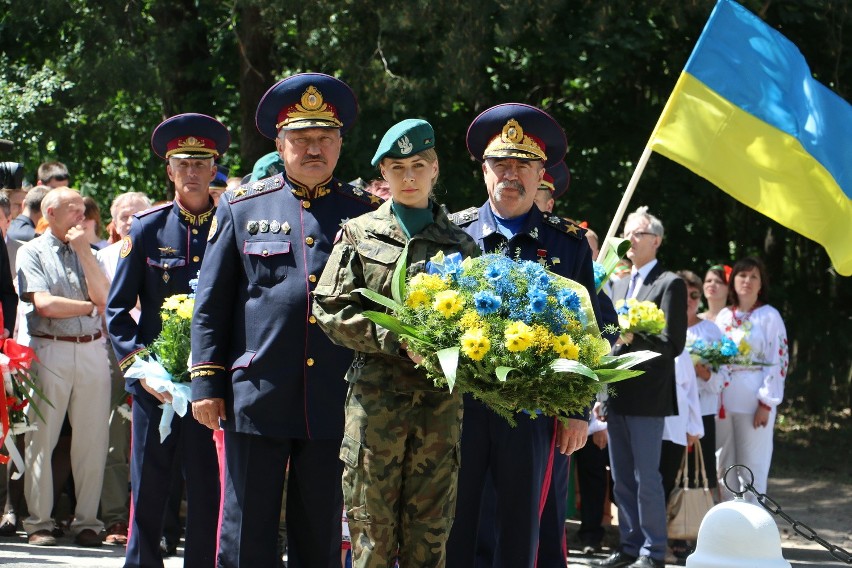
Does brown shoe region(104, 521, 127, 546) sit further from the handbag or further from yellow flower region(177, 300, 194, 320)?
the handbag

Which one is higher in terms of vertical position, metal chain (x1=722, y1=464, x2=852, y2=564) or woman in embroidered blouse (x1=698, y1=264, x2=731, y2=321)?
woman in embroidered blouse (x1=698, y1=264, x2=731, y2=321)

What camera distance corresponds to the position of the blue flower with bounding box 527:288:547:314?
470cm

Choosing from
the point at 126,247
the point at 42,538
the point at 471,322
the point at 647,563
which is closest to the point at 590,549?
the point at 647,563

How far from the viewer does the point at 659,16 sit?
46.0ft

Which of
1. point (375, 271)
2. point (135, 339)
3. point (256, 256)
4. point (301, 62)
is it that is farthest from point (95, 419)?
point (301, 62)

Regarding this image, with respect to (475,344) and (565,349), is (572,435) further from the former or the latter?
(475,344)

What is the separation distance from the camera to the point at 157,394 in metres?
6.46

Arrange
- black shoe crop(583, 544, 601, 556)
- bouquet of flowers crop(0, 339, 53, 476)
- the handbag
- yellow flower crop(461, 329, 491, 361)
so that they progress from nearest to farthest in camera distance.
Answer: yellow flower crop(461, 329, 491, 361) → bouquet of flowers crop(0, 339, 53, 476) → the handbag → black shoe crop(583, 544, 601, 556)

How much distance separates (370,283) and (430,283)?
37 centimetres

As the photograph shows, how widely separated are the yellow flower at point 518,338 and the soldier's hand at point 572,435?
4.08 feet

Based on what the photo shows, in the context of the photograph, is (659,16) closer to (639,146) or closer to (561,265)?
(639,146)

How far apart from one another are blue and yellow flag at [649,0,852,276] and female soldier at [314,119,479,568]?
430 centimetres

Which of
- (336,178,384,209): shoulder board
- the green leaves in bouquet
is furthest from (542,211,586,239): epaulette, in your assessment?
the green leaves in bouquet

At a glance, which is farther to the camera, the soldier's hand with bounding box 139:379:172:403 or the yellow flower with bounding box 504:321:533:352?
the soldier's hand with bounding box 139:379:172:403
